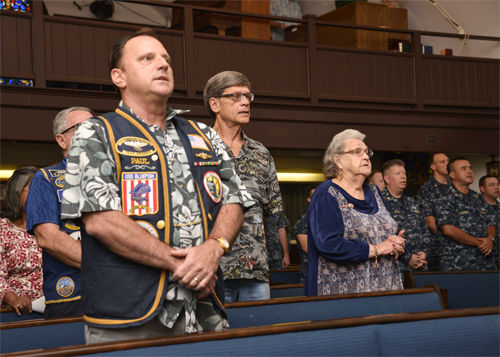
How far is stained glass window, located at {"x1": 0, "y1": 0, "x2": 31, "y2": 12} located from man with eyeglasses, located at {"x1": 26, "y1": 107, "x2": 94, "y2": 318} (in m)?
5.77

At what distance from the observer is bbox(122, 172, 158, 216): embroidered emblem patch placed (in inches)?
73.3

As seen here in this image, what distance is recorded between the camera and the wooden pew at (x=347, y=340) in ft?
5.65

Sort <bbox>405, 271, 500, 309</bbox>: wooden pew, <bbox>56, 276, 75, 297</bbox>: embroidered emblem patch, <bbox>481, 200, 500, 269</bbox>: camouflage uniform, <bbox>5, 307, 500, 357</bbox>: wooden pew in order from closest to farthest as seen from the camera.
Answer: <bbox>5, 307, 500, 357</bbox>: wooden pew < <bbox>56, 276, 75, 297</bbox>: embroidered emblem patch < <bbox>405, 271, 500, 309</bbox>: wooden pew < <bbox>481, 200, 500, 269</bbox>: camouflage uniform

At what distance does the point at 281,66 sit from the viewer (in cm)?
930

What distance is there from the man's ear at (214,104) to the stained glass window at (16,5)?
5303mm

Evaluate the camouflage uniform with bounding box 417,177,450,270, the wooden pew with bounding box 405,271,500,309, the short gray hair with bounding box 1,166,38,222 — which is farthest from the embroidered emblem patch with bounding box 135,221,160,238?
the camouflage uniform with bounding box 417,177,450,270

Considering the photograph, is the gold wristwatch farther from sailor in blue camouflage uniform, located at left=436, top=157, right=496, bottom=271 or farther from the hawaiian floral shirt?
sailor in blue camouflage uniform, located at left=436, top=157, right=496, bottom=271

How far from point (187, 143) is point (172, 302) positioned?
0.50m

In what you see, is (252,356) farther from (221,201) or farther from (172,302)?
(221,201)

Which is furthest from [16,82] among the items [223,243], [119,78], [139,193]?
[223,243]

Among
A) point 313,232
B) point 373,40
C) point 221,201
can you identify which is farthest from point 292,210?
point 221,201

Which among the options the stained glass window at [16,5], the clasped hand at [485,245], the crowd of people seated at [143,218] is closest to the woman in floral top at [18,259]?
the crowd of people seated at [143,218]

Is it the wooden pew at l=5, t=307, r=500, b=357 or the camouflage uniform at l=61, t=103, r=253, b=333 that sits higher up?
the camouflage uniform at l=61, t=103, r=253, b=333

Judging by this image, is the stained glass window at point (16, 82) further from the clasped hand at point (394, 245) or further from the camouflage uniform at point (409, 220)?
the clasped hand at point (394, 245)
